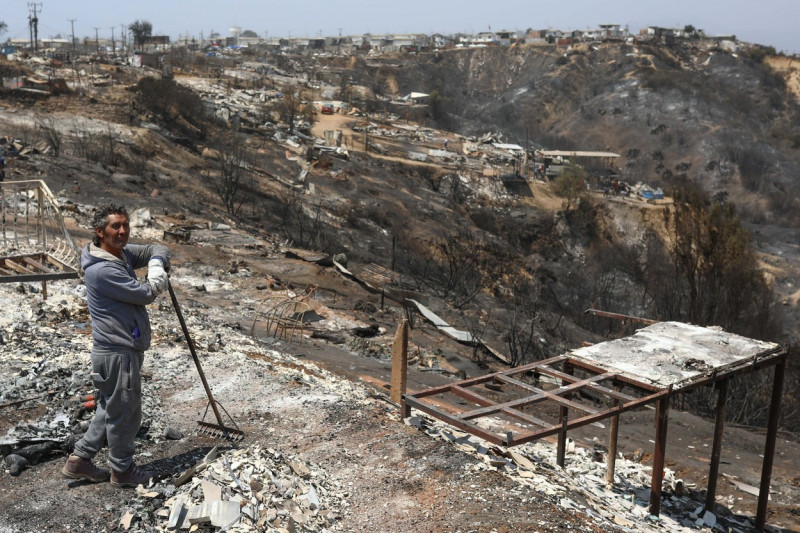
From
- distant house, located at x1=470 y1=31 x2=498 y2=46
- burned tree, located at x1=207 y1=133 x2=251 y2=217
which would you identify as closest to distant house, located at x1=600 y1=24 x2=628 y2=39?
distant house, located at x1=470 y1=31 x2=498 y2=46

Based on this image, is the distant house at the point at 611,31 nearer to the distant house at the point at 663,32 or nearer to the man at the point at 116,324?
the distant house at the point at 663,32

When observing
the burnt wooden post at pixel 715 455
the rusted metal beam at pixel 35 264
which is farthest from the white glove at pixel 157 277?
the burnt wooden post at pixel 715 455

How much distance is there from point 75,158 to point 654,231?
2396 centimetres

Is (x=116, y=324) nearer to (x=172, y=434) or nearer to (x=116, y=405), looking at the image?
(x=116, y=405)

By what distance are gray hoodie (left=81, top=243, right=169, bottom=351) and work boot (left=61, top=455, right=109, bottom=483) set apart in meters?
0.73

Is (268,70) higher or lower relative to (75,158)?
higher

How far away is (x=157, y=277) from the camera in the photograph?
3.96 meters

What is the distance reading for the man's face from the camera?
3992mm

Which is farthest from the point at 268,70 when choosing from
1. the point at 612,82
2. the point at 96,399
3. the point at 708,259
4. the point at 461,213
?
the point at 96,399

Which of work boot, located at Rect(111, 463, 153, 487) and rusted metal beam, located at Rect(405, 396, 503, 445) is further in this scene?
rusted metal beam, located at Rect(405, 396, 503, 445)

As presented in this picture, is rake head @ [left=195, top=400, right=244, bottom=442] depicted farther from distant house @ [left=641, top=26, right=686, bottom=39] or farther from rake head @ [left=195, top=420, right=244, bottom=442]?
distant house @ [left=641, top=26, right=686, bottom=39]

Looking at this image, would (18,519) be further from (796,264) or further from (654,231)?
(796,264)

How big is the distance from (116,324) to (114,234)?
477mm

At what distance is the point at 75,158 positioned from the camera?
63.5ft
